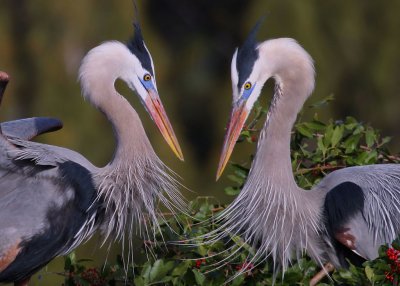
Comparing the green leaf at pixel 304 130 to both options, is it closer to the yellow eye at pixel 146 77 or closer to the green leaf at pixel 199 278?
the yellow eye at pixel 146 77

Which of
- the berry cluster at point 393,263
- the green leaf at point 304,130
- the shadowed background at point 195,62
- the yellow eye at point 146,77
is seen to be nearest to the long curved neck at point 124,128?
the yellow eye at point 146,77

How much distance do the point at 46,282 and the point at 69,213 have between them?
4.86 metres

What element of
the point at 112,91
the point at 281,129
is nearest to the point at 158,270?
the point at 281,129

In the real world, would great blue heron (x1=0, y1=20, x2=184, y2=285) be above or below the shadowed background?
below

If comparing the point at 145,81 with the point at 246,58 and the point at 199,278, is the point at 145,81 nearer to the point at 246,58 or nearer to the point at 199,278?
the point at 246,58

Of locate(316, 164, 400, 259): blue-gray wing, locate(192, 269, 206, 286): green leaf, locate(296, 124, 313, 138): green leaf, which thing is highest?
locate(296, 124, 313, 138): green leaf

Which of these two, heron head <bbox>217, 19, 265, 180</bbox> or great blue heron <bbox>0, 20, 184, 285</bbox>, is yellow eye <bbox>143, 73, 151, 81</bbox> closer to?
great blue heron <bbox>0, 20, 184, 285</bbox>

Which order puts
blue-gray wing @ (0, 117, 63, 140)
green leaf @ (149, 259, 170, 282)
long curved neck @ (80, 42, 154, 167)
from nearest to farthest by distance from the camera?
green leaf @ (149, 259, 170, 282) < long curved neck @ (80, 42, 154, 167) < blue-gray wing @ (0, 117, 63, 140)

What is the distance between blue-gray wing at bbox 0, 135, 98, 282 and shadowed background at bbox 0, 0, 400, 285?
3.10 meters

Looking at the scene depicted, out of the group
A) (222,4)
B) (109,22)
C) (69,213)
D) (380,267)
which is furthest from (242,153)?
(380,267)

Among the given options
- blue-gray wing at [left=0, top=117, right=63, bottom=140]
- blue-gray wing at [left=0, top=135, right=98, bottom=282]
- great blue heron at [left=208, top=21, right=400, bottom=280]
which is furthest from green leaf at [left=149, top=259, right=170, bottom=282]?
blue-gray wing at [left=0, top=117, right=63, bottom=140]

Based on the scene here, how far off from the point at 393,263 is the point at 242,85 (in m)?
1.12

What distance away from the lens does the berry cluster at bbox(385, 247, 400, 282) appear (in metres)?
3.32

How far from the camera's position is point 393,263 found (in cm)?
334
